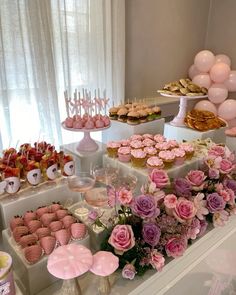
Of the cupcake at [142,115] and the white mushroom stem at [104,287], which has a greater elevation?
the cupcake at [142,115]

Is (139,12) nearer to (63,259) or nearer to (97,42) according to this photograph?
(97,42)

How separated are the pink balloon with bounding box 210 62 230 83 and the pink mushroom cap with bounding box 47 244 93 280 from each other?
2.64 m

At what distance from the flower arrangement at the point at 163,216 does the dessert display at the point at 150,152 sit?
0.41ft

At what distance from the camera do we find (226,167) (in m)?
1.07

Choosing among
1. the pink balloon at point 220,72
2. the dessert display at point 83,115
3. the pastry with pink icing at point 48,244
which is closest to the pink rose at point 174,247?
the pastry with pink icing at point 48,244

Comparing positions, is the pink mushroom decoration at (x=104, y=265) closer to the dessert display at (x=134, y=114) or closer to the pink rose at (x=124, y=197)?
the pink rose at (x=124, y=197)

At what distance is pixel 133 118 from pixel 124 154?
14.1 inches

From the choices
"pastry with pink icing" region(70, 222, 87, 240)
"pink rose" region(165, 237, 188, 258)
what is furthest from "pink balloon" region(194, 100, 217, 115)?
"pastry with pink icing" region(70, 222, 87, 240)

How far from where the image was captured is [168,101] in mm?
Answer: 2914

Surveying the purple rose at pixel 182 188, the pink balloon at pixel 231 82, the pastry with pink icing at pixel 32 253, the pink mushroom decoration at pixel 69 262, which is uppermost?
the pink balloon at pixel 231 82

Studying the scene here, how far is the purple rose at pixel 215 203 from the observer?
93cm

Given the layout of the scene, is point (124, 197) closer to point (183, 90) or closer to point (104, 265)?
point (104, 265)

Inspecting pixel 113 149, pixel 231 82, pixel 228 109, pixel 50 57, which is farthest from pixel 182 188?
pixel 231 82

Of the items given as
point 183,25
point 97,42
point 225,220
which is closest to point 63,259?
point 225,220
